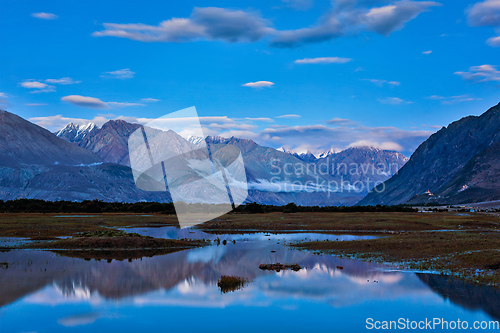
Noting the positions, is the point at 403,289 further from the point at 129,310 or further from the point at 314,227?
the point at 314,227

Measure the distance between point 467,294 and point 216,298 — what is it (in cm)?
1616

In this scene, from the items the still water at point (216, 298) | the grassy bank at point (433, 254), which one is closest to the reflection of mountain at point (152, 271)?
the still water at point (216, 298)

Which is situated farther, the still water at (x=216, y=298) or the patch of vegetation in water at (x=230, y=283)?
→ the patch of vegetation in water at (x=230, y=283)

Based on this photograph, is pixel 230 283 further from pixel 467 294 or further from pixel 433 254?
pixel 433 254

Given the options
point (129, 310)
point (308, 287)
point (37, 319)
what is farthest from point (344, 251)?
point (37, 319)

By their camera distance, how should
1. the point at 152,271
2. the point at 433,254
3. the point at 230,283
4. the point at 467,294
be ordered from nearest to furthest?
1. the point at 467,294
2. the point at 230,283
3. the point at 152,271
4. the point at 433,254

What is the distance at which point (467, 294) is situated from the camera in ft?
89.6

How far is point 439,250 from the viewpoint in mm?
44562

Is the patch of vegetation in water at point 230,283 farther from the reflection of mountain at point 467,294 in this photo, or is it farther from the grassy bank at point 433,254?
the grassy bank at point 433,254

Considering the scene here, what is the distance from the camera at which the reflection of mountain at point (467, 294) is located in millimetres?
24656

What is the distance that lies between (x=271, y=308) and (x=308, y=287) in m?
6.01

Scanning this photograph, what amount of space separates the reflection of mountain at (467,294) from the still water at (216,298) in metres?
0.06

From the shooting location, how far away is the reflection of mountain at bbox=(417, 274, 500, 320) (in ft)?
80.9

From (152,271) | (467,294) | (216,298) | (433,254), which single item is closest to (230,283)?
(216,298)
